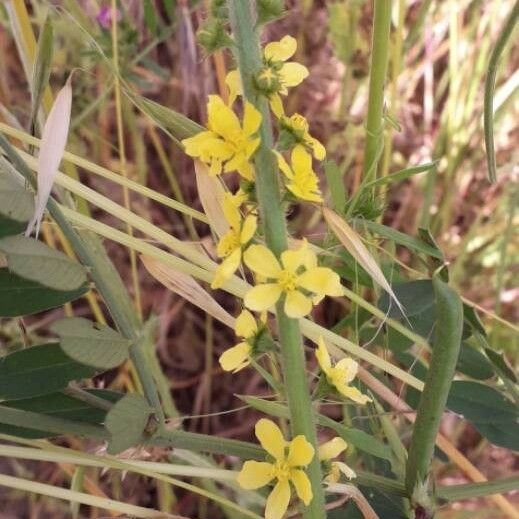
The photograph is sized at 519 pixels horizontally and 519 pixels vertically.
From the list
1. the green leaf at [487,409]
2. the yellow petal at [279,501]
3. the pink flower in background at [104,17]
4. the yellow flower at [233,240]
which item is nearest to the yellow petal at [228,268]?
the yellow flower at [233,240]

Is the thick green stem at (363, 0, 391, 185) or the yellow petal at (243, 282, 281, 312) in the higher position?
the thick green stem at (363, 0, 391, 185)

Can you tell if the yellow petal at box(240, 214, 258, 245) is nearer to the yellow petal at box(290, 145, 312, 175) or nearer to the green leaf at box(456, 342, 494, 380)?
the yellow petal at box(290, 145, 312, 175)

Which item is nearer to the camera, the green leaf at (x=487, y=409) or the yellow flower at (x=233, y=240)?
the yellow flower at (x=233, y=240)

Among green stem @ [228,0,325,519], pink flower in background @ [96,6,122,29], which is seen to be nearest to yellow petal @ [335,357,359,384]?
green stem @ [228,0,325,519]

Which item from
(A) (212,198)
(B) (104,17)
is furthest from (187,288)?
(B) (104,17)

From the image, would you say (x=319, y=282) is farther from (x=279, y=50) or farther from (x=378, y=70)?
(x=378, y=70)

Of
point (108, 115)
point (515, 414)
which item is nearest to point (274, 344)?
point (515, 414)

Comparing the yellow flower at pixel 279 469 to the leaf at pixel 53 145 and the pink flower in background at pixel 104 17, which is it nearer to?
the leaf at pixel 53 145
